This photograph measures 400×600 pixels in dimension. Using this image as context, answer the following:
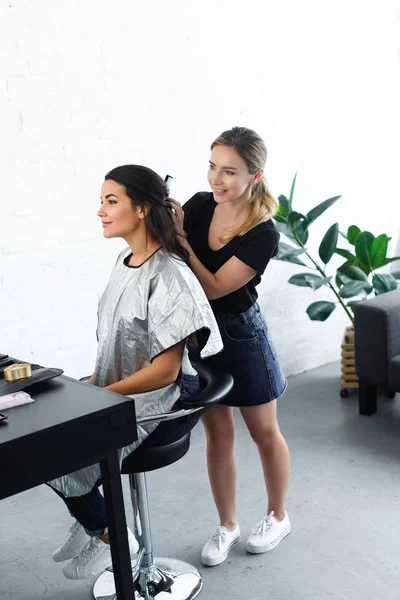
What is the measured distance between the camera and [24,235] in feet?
10.5

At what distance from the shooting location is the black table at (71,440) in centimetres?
153

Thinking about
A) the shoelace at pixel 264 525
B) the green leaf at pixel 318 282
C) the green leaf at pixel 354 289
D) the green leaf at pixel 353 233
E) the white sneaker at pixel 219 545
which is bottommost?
the white sneaker at pixel 219 545

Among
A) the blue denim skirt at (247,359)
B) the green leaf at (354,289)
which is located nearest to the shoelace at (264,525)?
the blue denim skirt at (247,359)

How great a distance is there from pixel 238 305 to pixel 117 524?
798 mm

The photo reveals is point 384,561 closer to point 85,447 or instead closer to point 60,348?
point 85,447

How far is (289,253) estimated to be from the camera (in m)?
3.79

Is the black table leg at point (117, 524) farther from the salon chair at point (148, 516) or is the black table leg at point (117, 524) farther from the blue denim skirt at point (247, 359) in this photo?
the blue denim skirt at point (247, 359)

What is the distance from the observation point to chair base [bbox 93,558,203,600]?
7.52ft

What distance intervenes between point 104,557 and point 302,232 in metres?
2.17

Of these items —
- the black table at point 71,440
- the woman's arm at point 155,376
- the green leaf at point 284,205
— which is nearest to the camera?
the black table at point 71,440

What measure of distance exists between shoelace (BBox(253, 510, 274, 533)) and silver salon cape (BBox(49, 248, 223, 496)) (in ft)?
2.48

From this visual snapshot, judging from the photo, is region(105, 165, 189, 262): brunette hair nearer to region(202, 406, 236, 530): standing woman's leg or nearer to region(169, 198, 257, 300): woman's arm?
region(169, 198, 257, 300): woman's arm

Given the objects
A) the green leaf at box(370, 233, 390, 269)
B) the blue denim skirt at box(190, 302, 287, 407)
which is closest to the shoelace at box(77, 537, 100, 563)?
the blue denim skirt at box(190, 302, 287, 407)

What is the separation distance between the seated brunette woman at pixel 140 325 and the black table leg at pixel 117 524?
19 cm
